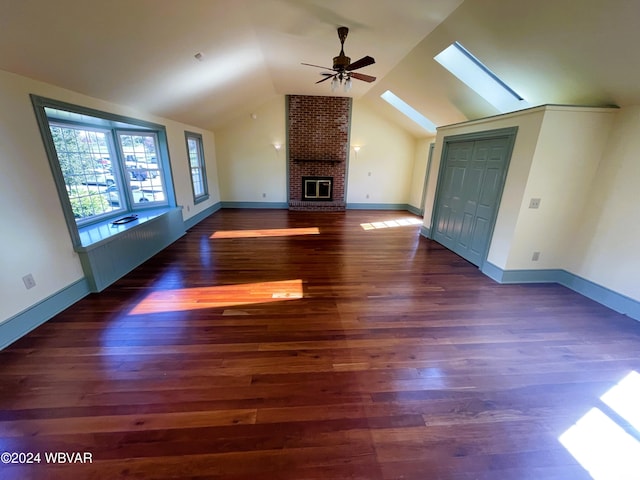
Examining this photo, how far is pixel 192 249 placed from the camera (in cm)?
449

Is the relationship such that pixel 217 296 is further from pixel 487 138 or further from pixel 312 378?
pixel 487 138

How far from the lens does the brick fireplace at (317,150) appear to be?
7.34m

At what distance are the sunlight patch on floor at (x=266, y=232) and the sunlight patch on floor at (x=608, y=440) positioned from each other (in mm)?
4540

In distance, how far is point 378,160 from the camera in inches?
311

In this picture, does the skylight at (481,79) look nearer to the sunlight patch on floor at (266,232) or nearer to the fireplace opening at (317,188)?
the sunlight patch on floor at (266,232)

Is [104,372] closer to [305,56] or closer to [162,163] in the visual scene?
[162,163]

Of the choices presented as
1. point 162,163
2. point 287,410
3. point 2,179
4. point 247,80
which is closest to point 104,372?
point 287,410

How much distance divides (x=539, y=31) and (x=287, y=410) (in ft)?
13.2

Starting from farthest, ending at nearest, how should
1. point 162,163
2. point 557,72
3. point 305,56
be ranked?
point 162,163
point 305,56
point 557,72

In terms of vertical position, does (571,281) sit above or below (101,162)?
below

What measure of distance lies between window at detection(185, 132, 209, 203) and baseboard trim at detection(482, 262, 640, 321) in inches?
242

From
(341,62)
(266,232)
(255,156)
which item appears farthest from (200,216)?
(341,62)

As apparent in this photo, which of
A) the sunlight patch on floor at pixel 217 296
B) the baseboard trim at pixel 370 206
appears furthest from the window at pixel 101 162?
the baseboard trim at pixel 370 206

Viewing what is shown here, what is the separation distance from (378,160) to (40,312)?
25.3 feet
